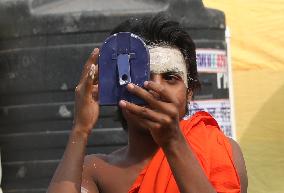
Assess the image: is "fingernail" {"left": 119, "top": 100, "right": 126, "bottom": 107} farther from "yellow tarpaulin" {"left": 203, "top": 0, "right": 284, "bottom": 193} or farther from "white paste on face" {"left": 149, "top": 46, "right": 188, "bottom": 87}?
"yellow tarpaulin" {"left": 203, "top": 0, "right": 284, "bottom": 193}

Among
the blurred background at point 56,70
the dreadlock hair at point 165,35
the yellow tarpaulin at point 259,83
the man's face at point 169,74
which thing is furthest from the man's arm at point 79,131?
the yellow tarpaulin at point 259,83

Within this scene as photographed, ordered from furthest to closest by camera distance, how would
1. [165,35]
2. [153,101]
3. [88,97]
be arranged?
[165,35] → [88,97] → [153,101]

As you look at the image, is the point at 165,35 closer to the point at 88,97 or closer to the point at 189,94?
the point at 189,94

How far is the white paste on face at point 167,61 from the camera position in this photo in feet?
6.27

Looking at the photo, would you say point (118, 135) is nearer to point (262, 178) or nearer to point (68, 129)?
point (68, 129)

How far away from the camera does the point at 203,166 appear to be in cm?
183

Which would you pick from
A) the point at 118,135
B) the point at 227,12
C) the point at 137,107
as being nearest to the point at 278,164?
the point at 227,12

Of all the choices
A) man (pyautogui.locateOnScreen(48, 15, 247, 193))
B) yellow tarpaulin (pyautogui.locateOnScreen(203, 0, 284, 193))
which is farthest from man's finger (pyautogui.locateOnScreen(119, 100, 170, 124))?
yellow tarpaulin (pyautogui.locateOnScreen(203, 0, 284, 193))

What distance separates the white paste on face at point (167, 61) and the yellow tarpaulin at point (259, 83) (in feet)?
7.37

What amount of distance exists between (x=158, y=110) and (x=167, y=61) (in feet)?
1.35

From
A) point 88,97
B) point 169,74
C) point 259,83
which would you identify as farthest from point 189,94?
point 259,83

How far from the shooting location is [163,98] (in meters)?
1.54

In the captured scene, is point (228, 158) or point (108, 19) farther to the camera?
point (108, 19)

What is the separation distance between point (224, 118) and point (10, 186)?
94cm
